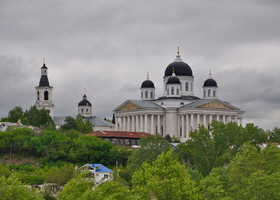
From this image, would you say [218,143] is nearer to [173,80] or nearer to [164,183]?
[164,183]

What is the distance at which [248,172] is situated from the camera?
67938 millimetres

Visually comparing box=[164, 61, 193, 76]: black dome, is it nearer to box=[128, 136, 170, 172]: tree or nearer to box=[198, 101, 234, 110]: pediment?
box=[198, 101, 234, 110]: pediment

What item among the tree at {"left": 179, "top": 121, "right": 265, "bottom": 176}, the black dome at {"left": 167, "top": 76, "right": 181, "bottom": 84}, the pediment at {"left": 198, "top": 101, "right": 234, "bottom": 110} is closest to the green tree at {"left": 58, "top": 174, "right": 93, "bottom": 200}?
the tree at {"left": 179, "top": 121, "right": 265, "bottom": 176}

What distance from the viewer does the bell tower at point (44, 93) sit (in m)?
183

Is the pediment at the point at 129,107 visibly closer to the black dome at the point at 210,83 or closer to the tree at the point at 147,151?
the black dome at the point at 210,83

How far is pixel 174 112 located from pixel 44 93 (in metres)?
40.7

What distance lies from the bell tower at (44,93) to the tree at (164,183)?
126 m

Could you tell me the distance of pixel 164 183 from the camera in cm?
5500

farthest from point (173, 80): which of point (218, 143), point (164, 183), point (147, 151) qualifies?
point (164, 183)

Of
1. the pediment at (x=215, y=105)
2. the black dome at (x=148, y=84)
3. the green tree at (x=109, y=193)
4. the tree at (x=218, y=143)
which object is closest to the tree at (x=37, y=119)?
the black dome at (x=148, y=84)

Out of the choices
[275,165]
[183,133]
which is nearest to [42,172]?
[275,165]

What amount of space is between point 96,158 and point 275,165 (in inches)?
1611

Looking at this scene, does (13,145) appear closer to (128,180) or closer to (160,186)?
(128,180)

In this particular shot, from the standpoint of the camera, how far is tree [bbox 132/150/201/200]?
5494cm
